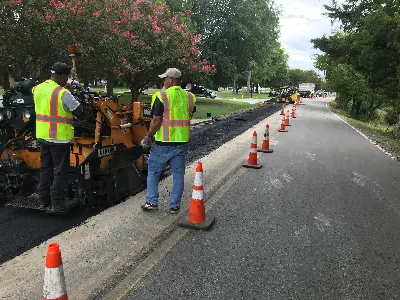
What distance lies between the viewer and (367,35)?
Answer: 560 inches

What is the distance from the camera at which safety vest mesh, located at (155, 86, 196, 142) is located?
4996mm

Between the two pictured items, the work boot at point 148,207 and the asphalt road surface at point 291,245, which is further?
the work boot at point 148,207

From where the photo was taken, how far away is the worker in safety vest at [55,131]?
4.59 meters

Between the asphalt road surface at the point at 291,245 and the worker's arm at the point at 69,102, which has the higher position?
the worker's arm at the point at 69,102

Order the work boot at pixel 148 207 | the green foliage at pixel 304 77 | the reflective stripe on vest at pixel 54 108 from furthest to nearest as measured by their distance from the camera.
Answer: the green foliage at pixel 304 77 < the work boot at pixel 148 207 < the reflective stripe on vest at pixel 54 108

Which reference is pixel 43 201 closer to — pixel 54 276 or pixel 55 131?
pixel 55 131

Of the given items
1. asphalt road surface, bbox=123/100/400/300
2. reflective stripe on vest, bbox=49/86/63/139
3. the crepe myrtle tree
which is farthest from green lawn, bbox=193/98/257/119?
reflective stripe on vest, bbox=49/86/63/139

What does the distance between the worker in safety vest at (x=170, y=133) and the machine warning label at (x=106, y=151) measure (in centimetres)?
60

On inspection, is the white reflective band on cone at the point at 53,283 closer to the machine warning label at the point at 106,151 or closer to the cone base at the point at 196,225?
the cone base at the point at 196,225

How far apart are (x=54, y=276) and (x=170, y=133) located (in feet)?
Answer: 9.40

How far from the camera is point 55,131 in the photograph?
467 cm

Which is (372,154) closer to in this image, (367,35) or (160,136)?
(367,35)

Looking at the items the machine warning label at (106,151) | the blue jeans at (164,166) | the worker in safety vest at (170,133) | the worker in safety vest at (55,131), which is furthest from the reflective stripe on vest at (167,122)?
the worker in safety vest at (55,131)

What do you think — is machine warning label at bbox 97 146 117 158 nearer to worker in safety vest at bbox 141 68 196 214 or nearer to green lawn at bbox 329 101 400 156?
worker in safety vest at bbox 141 68 196 214
